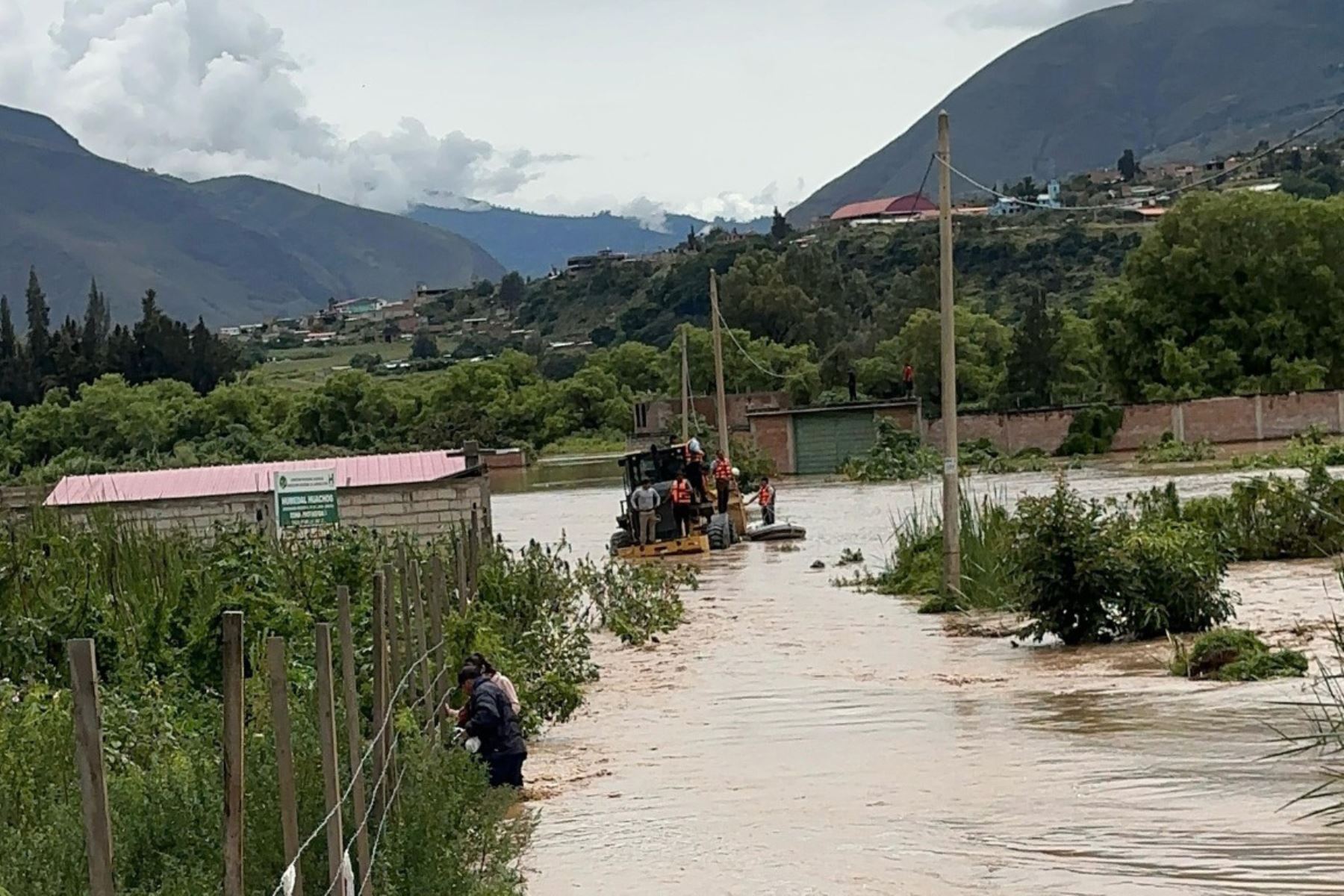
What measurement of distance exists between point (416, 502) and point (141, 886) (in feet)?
71.2

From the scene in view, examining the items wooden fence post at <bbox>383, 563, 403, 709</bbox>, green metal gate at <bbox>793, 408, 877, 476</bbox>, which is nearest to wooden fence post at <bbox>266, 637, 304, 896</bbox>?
wooden fence post at <bbox>383, 563, 403, 709</bbox>

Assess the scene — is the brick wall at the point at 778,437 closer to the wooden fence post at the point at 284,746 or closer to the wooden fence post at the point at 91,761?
the wooden fence post at the point at 284,746

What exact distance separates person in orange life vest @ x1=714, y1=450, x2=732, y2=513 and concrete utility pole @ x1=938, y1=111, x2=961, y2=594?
1505cm

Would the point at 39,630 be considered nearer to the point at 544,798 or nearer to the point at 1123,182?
the point at 544,798

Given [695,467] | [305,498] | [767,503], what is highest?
[305,498]

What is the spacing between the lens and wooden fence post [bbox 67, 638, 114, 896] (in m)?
5.43

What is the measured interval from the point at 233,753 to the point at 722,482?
36.3 metres

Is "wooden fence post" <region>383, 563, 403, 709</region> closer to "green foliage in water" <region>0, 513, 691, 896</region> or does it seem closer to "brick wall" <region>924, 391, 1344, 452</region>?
"green foliage in water" <region>0, 513, 691, 896</region>

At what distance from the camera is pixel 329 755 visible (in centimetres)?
754

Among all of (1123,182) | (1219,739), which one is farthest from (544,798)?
(1123,182)

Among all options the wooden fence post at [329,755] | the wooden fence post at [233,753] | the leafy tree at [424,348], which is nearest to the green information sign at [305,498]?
the wooden fence post at [329,755]

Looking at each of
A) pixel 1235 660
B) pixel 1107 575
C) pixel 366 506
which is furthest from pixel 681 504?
→ pixel 1235 660

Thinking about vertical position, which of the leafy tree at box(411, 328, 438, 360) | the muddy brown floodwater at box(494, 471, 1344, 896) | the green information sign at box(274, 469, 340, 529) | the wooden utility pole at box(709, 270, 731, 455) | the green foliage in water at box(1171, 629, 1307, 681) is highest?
the leafy tree at box(411, 328, 438, 360)

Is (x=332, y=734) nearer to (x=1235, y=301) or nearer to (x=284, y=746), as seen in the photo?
(x=284, y=746)
